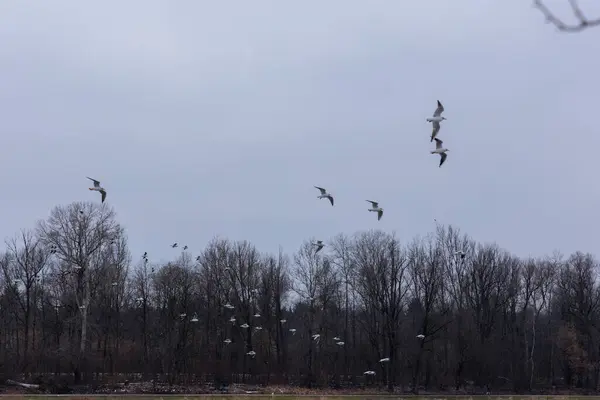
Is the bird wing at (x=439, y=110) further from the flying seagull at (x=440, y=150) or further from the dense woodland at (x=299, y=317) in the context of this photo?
the dense woodland at (x=299, y=317)

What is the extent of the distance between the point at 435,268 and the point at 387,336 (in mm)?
8532

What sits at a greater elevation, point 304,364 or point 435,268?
point 435,268

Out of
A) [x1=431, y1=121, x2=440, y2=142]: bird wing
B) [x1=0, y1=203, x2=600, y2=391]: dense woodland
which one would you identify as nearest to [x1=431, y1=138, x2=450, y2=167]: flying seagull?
[x1=431, y1=121, x2=440, y2=142]: bird wing

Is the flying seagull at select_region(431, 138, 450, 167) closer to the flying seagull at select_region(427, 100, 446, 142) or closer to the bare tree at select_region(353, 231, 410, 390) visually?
the flying seagull at select_region(427, 100, 446, 142)

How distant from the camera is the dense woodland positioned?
192ft

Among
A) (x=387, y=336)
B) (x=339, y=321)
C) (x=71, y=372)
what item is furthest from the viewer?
(x=339, y=321)

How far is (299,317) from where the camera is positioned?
72250 millimetres

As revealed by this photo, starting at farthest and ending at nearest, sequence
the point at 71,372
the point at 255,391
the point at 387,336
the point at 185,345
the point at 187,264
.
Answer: the point at 187,264
the point at 387,336
the point at 185,345
the point at 71,372
the point at 255,391

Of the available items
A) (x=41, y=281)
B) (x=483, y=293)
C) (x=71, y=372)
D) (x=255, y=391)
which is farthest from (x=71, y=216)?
(x=483, y=293)

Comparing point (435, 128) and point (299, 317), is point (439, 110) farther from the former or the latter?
point (299, 317)

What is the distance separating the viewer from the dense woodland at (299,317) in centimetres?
5844

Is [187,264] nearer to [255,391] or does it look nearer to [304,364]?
[304,364]

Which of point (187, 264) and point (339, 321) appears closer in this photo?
point (187, 264)

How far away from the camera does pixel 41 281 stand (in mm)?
66625
